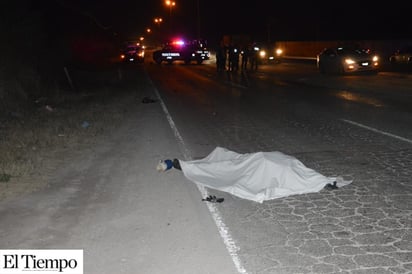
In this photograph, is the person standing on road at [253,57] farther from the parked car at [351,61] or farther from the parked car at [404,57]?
the parked car at [404,57]

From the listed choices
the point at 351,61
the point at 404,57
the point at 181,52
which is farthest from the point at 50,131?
the point at 181,52

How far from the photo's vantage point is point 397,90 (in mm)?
19234

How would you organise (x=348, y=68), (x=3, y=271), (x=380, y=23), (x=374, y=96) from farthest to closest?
1. (x=380, y=23)
2. (x=348, y=68)
3. (x=374, y=96)
4. (x=3, y=271)

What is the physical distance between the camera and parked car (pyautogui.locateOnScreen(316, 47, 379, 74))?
2714 cm

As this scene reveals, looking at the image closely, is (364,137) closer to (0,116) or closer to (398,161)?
(398,161)

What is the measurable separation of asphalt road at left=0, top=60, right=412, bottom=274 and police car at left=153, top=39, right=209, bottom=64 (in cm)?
3344

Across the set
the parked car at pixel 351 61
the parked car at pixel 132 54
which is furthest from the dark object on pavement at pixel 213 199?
the parked car at pixel 132 54

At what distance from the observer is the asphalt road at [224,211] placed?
4.68 m

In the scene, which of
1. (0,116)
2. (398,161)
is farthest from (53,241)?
(0,116)

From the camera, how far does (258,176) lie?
23.1 feet

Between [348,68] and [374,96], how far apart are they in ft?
33.3

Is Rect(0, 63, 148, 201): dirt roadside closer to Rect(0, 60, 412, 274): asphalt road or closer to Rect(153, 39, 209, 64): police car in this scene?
Rect(0, 60, 412, 274): asphalt road

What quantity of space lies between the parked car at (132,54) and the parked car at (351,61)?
81.7 feet

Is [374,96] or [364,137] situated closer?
[364,137]
